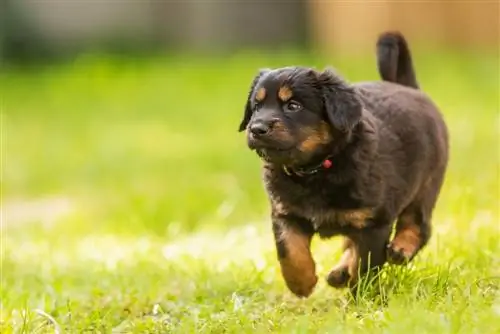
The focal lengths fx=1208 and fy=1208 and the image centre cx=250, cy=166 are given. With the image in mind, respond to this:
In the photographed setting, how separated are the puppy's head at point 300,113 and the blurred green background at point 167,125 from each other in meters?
0.73

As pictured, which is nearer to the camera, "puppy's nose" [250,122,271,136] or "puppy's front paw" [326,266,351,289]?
"puppy's nose" [250,122,271,136]

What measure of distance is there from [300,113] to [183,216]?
344 cm

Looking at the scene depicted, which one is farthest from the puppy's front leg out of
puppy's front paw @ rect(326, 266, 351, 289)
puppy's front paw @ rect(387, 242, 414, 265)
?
puppy's front paw @ rect(387, 242, 414, 265)

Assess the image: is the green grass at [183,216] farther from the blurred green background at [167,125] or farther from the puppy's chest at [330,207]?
the puppy's chest at [330,207]

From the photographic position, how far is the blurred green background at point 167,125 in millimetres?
6230

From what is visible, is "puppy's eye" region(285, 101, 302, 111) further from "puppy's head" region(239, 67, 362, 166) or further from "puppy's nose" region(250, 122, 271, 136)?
"puppy's nose" region(250, 122, 271, 136)

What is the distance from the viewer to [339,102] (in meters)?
4.88

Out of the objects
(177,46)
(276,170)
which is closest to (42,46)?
(177,46)

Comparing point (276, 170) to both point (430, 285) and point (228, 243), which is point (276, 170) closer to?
point (430, 285)

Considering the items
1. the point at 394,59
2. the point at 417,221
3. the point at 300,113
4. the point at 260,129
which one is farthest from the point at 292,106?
the point at 394,59

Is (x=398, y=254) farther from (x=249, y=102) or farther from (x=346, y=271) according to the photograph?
(x=249, y=102)

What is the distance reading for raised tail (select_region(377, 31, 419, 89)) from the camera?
590 cm

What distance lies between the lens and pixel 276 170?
5.04 meters

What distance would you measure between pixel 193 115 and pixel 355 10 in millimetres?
4868
